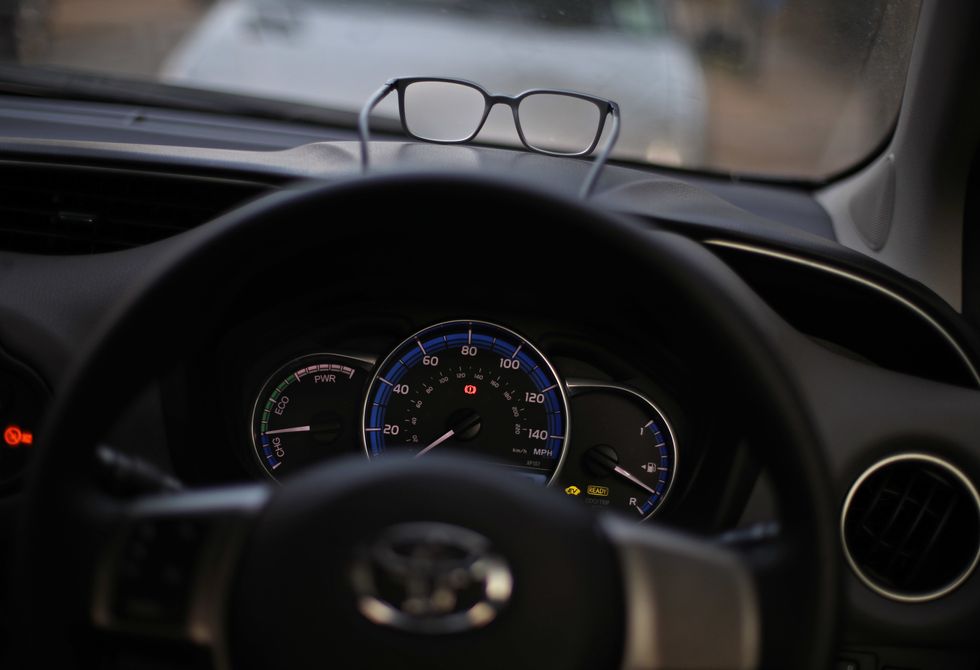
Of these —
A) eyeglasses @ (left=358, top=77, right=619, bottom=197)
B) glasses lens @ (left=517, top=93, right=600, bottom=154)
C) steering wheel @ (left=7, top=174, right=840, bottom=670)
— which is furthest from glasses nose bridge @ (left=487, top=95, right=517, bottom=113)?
glasses lens @ (left=517, top=93, right=600, bottom=154)

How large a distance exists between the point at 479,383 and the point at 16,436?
32.9 inches

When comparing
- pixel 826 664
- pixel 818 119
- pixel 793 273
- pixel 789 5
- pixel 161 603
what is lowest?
pixel 826 664

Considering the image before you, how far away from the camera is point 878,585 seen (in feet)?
5.99

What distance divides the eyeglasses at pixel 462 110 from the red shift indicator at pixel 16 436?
2.70 feet

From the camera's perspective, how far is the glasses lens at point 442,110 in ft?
6.44

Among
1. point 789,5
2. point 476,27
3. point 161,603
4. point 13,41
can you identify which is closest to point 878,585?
point 161,603

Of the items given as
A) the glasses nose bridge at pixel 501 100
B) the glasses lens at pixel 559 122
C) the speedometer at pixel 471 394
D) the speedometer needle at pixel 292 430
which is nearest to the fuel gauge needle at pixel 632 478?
the speedometer at pixel 471 394

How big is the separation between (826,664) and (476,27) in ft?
10.8

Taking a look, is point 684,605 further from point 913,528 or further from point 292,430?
point 292,430

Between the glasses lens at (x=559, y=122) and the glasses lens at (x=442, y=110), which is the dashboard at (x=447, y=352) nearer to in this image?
the glasses lens at (x=442, y=110)

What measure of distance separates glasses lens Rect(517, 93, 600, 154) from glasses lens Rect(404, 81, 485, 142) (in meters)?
0.43

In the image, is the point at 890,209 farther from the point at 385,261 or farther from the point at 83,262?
the point at 83,262

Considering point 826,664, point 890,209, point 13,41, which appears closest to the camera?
point 826,664

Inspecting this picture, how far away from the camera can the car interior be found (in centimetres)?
122
